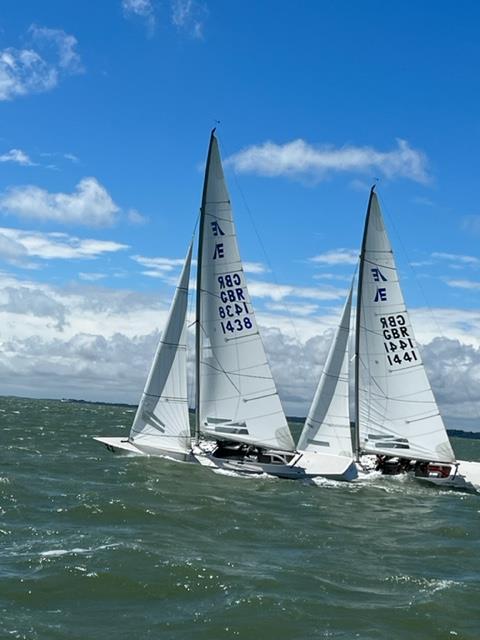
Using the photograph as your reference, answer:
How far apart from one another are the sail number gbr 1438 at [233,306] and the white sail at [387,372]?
17.7ft

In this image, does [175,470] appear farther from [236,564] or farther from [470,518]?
[236,564]

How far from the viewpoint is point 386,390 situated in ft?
108

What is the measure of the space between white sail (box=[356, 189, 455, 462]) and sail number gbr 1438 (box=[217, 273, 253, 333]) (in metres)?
5.38

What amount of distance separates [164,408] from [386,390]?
372 inches

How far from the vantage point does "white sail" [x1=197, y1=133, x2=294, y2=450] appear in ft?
101

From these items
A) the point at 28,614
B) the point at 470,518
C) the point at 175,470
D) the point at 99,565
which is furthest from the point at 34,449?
the point at 28,614

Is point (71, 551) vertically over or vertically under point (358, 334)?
under

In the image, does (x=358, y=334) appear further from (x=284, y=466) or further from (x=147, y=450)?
(x=147, y=450)

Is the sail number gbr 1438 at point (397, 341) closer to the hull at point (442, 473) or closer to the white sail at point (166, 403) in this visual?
the hull at point (442, 473)

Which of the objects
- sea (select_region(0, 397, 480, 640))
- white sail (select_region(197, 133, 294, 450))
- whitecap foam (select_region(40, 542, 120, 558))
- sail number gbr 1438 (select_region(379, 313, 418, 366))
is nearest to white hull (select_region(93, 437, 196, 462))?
white sail (select_region(197, 133, 294, 450))

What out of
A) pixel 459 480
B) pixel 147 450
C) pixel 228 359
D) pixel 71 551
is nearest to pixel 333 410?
pixel 228 359

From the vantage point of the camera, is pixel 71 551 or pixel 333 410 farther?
pixel 333 410

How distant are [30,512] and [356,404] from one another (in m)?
16.7

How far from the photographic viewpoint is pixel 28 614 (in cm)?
1209
